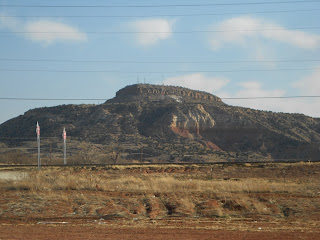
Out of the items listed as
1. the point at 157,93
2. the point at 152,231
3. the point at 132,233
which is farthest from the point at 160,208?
the point at 157,93

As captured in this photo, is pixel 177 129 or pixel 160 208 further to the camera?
pixel 177 129

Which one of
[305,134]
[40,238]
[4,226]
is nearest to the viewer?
[40,238]

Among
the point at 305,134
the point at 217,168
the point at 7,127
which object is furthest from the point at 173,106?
the point at 217,168

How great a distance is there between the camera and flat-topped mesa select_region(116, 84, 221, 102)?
450 feet

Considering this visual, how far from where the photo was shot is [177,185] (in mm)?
26875

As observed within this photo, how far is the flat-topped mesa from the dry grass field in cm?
10805

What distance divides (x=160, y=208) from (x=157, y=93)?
120967 mm

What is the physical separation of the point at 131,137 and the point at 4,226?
77556 millimetres

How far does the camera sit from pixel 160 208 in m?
20.3

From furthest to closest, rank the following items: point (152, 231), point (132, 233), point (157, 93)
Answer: point (157, 93) < point (152, 231) < point (132, 233)

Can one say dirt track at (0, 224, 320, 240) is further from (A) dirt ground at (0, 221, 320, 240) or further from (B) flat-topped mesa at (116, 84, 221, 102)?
(B) flat-topped mesa at (116, 84, 221, 102)

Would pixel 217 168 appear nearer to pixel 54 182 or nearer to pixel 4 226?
pixel 54 182

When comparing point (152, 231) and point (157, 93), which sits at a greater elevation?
point (157, 93)

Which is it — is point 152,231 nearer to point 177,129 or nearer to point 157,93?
point 177,129
